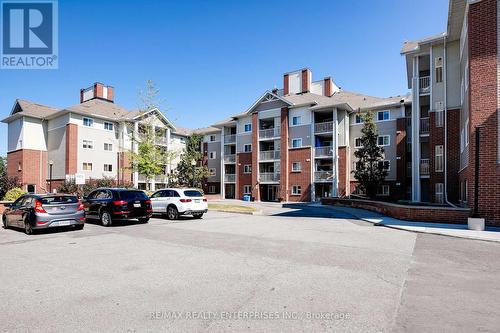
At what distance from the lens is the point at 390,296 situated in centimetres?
506

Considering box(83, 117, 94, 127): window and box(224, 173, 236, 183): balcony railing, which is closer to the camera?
box(83, 117, 94, 127): window

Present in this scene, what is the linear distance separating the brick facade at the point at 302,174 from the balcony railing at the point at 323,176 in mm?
897

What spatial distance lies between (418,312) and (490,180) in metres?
12.0

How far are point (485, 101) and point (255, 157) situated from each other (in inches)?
1204

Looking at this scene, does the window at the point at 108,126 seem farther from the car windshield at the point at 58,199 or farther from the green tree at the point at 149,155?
the car windshield at the point at 58,199

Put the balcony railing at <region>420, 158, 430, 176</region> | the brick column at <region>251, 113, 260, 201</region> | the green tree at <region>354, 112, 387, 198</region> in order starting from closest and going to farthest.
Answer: the balcony railing at <region>420, 158, 430, 176</region>, the green tree at <region>354, 112, 387, 198</region>, the brick column at <region>251, 113, 260, 201</region>

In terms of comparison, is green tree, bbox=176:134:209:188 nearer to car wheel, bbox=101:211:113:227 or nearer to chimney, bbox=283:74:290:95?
chimney, bbox=283:74:290:95

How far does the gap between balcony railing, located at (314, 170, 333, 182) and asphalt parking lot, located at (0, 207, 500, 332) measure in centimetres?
2732

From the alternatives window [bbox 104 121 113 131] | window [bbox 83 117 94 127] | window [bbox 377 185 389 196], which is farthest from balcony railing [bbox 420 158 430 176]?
window [bbox 83 117 94 127]

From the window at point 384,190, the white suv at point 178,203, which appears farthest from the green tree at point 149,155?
the window at point 384,190

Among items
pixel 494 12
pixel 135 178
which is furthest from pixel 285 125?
pixel 494 12

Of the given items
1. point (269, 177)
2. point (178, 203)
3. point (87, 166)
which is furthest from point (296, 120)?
point (87, 166)

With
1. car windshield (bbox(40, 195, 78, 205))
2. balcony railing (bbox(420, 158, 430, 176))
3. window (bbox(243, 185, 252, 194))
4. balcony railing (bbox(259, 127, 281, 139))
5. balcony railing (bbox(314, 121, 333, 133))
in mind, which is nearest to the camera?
car windshield (bbox(40, 195, 78, 205))

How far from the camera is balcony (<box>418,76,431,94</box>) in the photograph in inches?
1007
